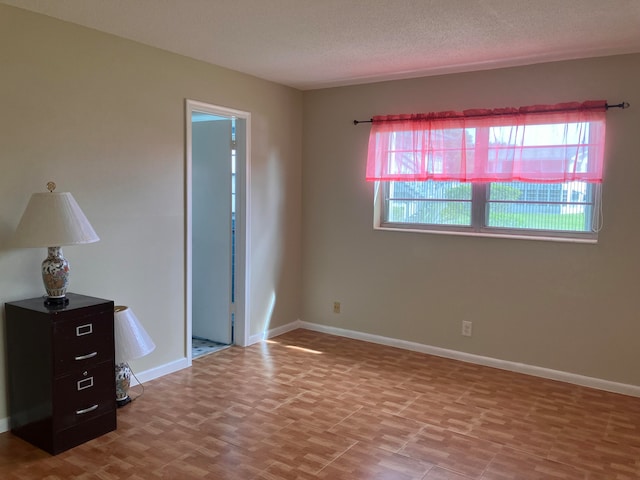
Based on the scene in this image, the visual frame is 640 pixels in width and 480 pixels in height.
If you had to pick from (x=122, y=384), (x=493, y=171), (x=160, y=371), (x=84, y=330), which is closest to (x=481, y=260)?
(x=493, y=171)

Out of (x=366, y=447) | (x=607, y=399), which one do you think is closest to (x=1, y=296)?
(x=366, y=447)

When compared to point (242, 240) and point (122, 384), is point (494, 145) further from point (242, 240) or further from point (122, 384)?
point (122, 384)

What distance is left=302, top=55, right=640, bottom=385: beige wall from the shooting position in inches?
140

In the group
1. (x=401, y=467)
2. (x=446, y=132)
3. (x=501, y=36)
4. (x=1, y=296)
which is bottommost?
(x=401, y=467)

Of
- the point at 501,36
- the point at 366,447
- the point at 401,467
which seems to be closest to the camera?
the point at 401,467

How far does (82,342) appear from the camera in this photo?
2754 millimetres

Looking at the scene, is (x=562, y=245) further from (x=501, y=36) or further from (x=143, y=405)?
(x=143, y=405)

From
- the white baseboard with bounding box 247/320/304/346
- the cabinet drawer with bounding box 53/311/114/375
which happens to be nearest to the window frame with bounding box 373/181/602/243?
the white baseboard with bounding box 247/320/304/346

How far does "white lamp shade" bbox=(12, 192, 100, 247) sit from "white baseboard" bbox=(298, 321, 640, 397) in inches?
106

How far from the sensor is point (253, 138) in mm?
4445

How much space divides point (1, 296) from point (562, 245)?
362 centimetres

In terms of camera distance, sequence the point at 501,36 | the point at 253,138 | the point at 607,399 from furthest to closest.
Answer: the point at 253,138, the point at 607,399, the point at 501,36

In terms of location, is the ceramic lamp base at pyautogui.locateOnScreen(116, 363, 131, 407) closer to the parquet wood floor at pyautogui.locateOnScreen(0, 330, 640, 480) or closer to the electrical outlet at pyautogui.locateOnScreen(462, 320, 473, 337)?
the parquet wood floor at pyautogui.locateOnScreen(0, 330, 640, 480)

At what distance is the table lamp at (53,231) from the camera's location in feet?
8.81
